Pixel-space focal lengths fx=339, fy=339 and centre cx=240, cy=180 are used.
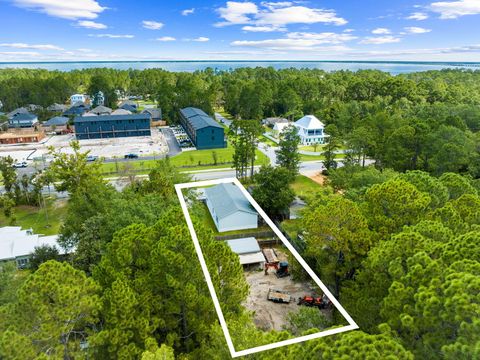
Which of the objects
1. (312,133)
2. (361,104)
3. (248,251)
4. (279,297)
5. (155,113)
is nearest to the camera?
(279,297)

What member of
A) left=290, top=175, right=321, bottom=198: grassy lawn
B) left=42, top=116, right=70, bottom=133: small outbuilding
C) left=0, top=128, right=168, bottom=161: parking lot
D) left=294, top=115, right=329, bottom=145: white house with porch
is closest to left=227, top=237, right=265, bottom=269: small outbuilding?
left=290, top=175, right=321, bottom=198: grassy lawn

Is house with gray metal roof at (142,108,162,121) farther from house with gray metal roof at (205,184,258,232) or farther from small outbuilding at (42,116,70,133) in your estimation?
house with gray metal roof at (205,184,258,232)

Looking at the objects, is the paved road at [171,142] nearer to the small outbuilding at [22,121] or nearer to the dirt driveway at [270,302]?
the small outbuilding at [22,121]

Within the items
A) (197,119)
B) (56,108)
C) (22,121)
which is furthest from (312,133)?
(56,108)

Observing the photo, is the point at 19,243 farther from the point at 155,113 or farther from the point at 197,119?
the point at 155,113

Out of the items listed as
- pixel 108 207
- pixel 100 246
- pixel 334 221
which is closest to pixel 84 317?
pixel 100 246

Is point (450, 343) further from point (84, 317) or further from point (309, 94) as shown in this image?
point (309, 94)

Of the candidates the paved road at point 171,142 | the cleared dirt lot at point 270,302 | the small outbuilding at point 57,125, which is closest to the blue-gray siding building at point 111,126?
the paved road at point 171,142
